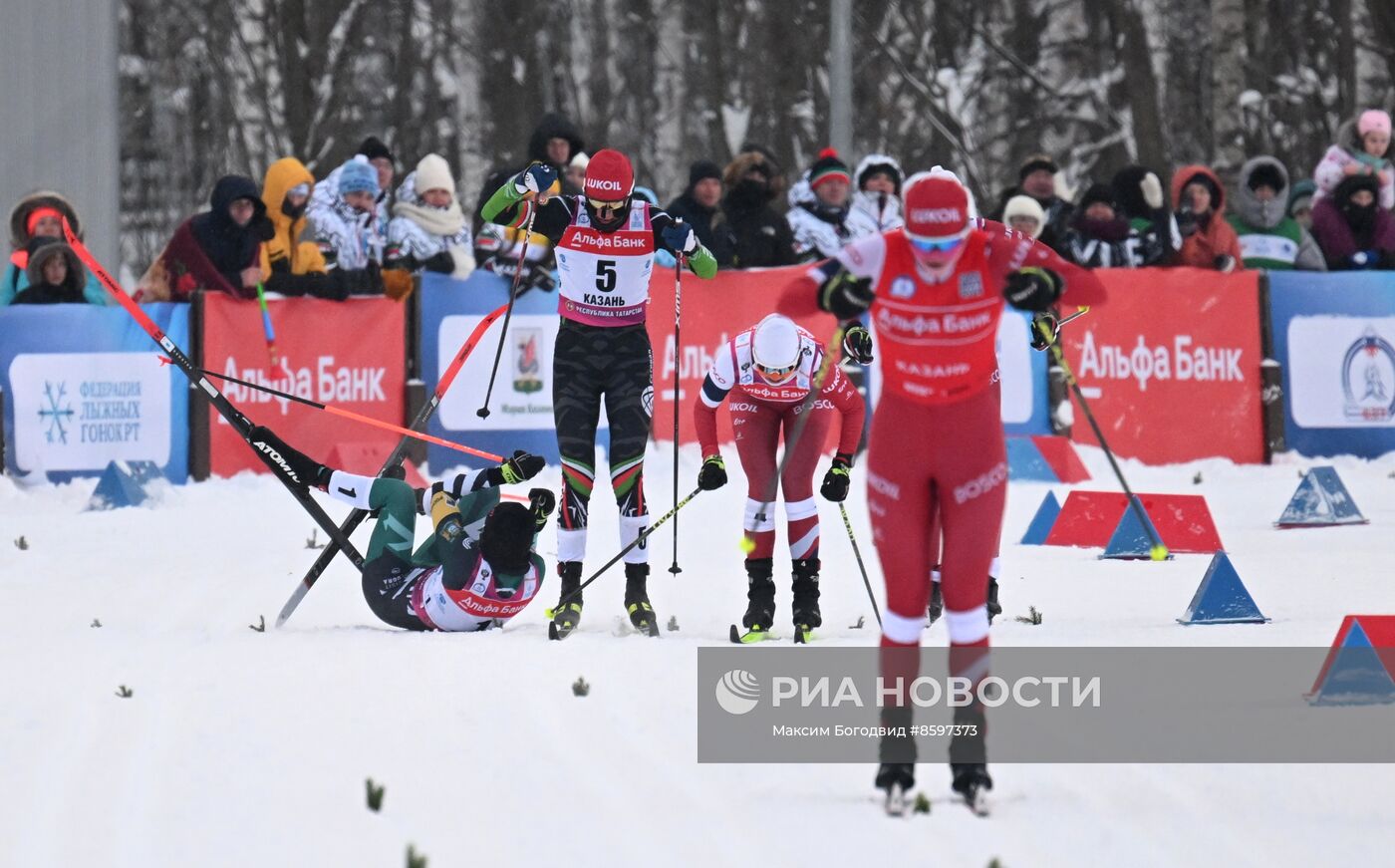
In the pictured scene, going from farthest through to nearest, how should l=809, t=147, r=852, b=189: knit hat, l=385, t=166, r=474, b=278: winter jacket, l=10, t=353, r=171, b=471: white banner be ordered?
l=809, t=147, r=852, b=189: knit hat, l=385, t=166, r=474, b=278: winter jacket, l=10, t=353, r=171, b=471: white banner

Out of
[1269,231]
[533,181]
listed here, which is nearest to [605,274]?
[533,181]

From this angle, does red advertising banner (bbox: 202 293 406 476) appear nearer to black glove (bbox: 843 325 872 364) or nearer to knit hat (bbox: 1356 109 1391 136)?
black glove (bbox: 843 325 872 364)

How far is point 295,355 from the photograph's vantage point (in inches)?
571

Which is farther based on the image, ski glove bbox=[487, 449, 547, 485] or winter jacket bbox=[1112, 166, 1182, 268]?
winter jacket bbox=[1112, 166, 1182, 268]

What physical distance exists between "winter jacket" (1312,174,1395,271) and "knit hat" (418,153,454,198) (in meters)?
7.27

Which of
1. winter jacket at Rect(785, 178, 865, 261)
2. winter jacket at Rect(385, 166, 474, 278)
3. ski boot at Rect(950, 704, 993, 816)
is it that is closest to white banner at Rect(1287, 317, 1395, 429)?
winter jacket at Rect(785, 178, 865, 261)

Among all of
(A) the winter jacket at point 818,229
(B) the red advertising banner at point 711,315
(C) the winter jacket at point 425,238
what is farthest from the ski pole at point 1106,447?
(C) the winter jacket at point 425,238

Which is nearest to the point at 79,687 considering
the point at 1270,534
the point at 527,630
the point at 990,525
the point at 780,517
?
the point at 527,630

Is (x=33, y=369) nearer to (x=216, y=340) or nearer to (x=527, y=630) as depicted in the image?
(x=216, y=340)

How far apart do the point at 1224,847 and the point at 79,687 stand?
4.30m

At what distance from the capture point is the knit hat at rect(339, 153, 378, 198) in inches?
581

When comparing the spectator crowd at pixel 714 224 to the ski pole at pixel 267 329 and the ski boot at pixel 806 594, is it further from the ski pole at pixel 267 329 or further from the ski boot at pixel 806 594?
the ski boot at pixel 806 594

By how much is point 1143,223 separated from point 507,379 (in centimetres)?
551

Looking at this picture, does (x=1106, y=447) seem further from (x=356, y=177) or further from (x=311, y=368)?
(x=356, y=177)
